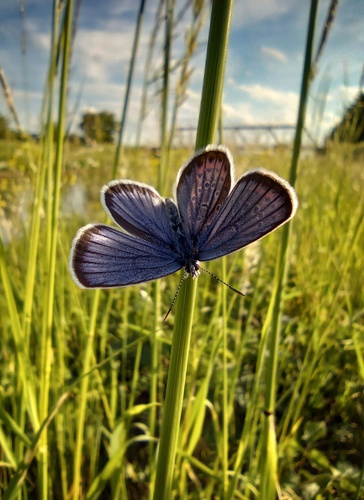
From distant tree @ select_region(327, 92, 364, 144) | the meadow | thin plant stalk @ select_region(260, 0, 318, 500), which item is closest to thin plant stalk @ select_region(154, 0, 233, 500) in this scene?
the meadow

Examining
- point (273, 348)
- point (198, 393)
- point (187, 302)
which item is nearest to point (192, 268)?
point (187, 302)

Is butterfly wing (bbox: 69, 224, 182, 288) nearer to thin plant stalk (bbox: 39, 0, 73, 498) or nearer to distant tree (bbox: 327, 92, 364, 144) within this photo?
thin plant stalk (bbox: 39, 0, 73, 498)

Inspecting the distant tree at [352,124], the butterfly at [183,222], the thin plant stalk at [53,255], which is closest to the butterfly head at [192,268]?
the butterfly at [183,222]

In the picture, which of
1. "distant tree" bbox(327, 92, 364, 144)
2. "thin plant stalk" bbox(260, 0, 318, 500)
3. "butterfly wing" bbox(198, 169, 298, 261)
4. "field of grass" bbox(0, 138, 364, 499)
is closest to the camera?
"butterfly wing" bbox(198, 169, 298, 261)

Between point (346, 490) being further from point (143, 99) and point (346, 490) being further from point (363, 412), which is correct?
point (143, 99)

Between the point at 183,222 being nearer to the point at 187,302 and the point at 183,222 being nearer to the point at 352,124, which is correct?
the point at 187,302

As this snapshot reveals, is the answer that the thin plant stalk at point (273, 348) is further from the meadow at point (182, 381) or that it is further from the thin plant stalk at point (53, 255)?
the thin plant stalk at point (53, 255)
